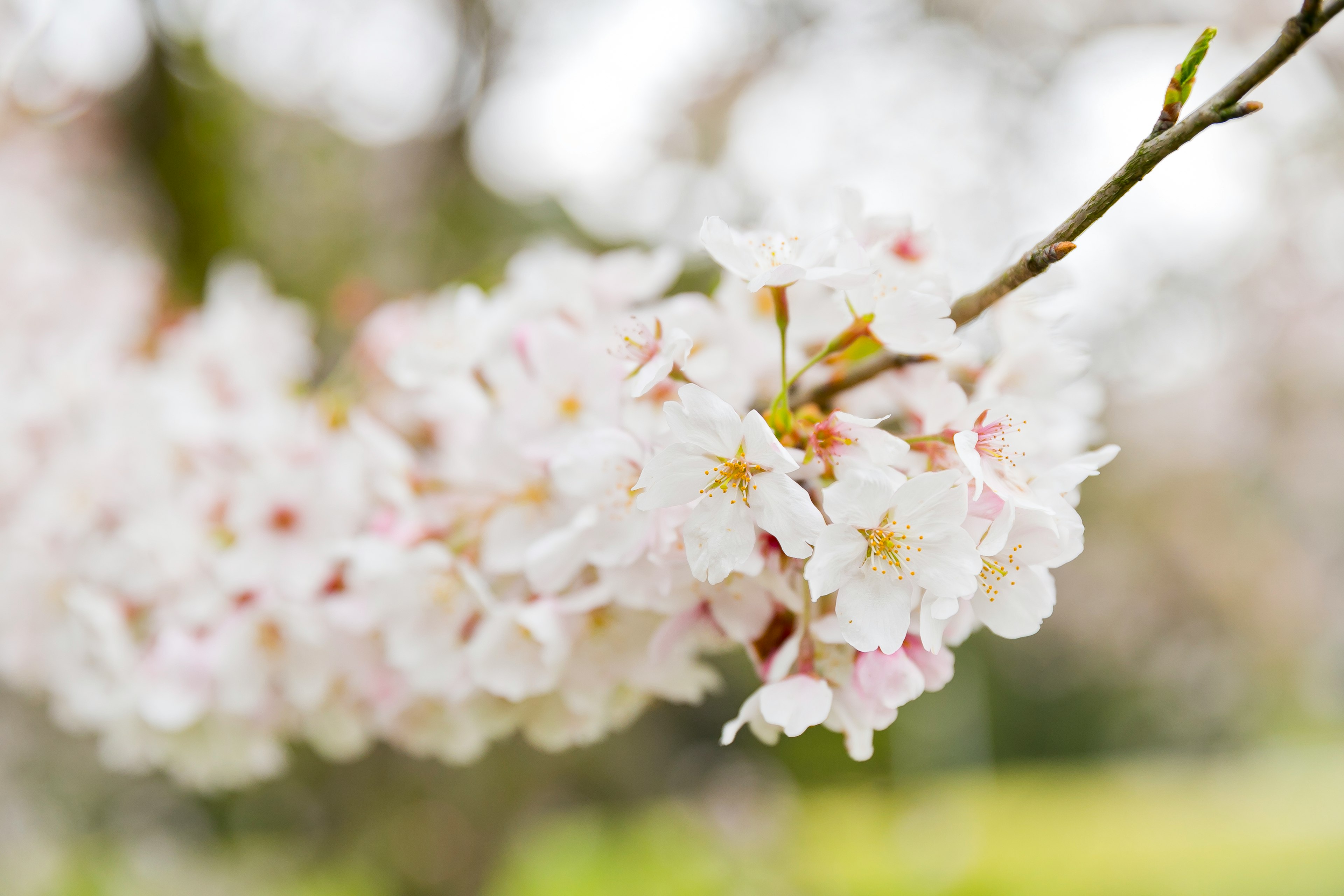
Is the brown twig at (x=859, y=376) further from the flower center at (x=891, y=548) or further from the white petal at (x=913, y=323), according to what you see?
the flower center at (x=891, y=548)

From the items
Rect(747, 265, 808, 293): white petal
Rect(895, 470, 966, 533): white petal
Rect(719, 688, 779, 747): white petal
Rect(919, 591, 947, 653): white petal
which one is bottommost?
Rect(719, 688, 779, 747): white petal

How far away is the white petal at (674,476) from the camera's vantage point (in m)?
0.54

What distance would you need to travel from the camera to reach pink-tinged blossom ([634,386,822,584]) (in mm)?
527

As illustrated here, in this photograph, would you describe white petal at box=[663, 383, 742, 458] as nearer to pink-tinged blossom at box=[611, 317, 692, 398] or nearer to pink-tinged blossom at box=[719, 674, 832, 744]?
pink-tinged blossom at box=[611, 317, 692, 398]

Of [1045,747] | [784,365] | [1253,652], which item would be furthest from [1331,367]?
[1045,747]

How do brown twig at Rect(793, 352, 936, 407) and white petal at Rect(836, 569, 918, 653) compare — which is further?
brown twig at Rect(793, 352, 936, 407)

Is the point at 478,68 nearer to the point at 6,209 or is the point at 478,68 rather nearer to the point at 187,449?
the point at 6,209

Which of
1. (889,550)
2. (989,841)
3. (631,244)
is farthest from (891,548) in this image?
(989,841)

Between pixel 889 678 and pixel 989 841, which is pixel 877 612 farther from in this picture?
pixel 989 841

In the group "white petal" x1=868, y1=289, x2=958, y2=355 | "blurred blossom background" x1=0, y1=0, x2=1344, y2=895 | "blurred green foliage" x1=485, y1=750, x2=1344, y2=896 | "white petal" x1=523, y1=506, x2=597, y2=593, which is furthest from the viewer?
"blurred green foliage" x1=485, y1=750, x2=1344, y2=896

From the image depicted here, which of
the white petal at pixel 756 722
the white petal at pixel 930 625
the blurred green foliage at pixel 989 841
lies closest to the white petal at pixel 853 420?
the white petal at pixel 930 625

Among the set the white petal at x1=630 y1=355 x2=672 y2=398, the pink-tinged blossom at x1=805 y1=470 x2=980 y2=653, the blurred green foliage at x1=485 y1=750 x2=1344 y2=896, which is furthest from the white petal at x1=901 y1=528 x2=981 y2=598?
the blurred green foliage at x1=485 y1=750 x2=1344 y2=896

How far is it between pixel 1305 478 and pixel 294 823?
586 centimetres

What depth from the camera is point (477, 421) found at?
83cm
